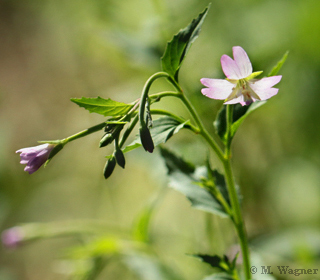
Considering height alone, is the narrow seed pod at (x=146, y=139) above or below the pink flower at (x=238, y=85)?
below

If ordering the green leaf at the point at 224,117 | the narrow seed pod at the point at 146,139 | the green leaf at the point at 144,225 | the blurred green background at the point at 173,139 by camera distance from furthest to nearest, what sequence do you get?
the blurred green background at the point at 173,139 → the green leaf at the point at 144,225 → the green leaf at the point at 224,117 → the narrow seed pod at the point at 146,139

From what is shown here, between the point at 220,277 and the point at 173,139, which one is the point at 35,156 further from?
the point at 173,139

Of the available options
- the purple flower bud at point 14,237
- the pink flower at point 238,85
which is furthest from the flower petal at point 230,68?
the purple flower bud at point 14,237

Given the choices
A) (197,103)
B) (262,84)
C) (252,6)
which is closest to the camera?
(262,84)

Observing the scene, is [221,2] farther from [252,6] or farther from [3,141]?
[3,141]

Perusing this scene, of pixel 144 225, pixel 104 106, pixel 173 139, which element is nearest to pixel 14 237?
pixel 144 225

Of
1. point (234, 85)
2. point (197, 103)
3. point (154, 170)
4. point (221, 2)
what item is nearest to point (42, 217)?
point (154, 170)

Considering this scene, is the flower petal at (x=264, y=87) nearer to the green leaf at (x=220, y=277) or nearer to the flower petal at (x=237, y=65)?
the flower petal at (x=237, y=65)
